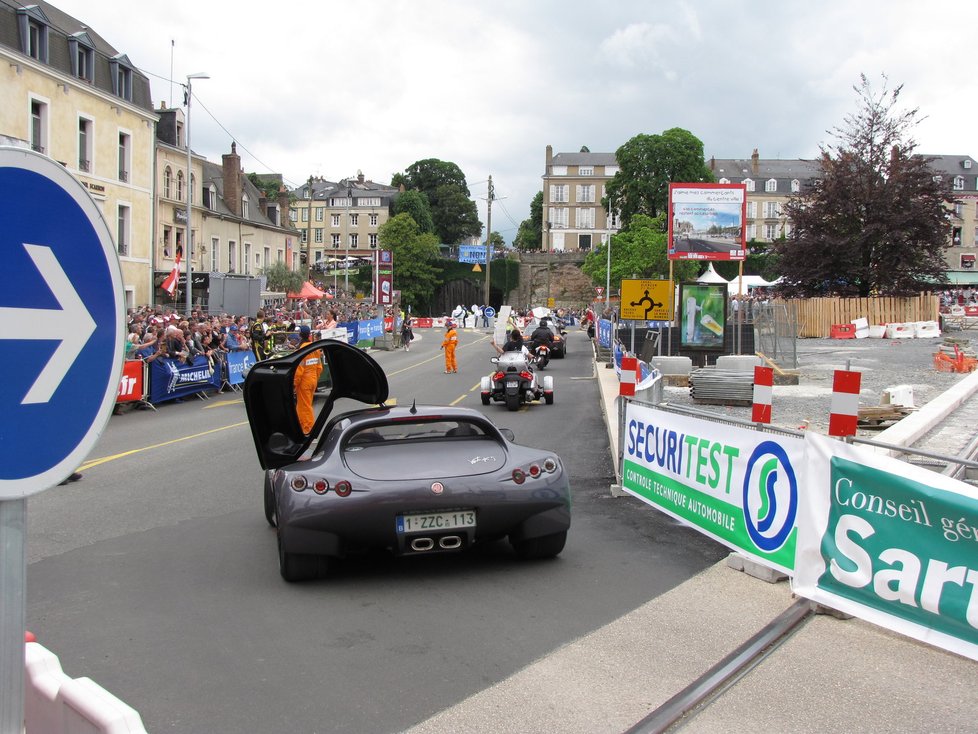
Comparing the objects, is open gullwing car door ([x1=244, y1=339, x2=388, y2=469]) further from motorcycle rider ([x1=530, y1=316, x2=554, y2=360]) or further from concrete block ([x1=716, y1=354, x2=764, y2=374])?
motorcycle rider ([x1=530, y1=316, x2=554, y2=360])

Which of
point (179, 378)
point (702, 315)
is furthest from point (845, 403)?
point (702, 315)

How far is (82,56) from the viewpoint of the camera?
3675 centimetres

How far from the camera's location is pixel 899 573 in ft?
16.8

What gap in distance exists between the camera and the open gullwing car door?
305 inches

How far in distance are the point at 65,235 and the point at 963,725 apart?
4137 millimetres

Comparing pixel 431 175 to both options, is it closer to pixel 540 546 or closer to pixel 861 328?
pixel 861 328

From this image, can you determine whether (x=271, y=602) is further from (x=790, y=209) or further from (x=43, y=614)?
(x=790, y=209)

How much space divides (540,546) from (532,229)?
458 feet

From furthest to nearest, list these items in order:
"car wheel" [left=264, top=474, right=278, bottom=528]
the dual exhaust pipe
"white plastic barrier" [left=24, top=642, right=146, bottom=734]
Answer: "car wheel" [left=264, top=474, right=278, bottom=528] < the dual exhaust pipe < "white plastic barrier" [left=24, top=642, right=146, bottom=734]

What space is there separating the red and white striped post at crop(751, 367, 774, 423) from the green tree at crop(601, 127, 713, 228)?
80512 mm

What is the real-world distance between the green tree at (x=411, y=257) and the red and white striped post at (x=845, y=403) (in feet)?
296

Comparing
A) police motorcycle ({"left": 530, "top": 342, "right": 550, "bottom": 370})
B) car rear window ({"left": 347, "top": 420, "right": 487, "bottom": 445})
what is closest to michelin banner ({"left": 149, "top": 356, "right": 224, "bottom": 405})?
police motorcycle ({"left": 530, "top": 342, "right": 550, "bottom": 370})

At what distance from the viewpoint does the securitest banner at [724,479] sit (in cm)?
625

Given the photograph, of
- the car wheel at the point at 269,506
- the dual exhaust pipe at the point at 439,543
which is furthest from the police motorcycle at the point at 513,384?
the dual exhaust pipe at the point at 439,543
